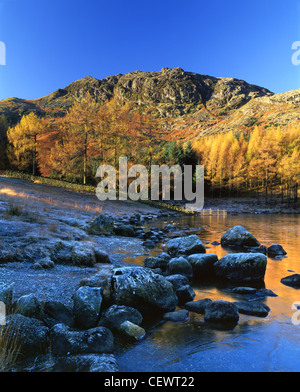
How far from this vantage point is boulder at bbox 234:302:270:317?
17.5ft

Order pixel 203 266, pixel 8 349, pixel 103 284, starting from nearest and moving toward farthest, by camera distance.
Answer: pixel 8 349 → pixel 103 284 → pixel 203 266

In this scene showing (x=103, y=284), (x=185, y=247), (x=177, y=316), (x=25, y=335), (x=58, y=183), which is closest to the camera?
(x=25, y=335)

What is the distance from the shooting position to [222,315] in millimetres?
5016

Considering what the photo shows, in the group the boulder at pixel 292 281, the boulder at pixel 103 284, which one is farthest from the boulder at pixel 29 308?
the boulder at pixel 292 281

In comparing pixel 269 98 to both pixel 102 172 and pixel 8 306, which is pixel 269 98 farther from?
pixel 8 306

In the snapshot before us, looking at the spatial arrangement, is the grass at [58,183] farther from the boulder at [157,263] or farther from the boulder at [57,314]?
the boulder at [57,314]

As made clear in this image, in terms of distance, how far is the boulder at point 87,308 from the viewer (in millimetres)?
4520

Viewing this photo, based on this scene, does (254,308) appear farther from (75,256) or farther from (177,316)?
(75,256)

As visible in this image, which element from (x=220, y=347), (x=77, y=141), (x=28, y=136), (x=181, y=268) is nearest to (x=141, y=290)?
(x=220, y=347)

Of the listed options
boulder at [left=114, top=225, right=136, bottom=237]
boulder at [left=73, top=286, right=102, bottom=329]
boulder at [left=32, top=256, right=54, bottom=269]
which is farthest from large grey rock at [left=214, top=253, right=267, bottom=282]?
boulder at [left=114, top=225, right=136, bottom=237]

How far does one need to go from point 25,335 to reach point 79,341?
744 mm

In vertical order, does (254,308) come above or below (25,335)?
below

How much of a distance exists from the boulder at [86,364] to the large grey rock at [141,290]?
6.06 feet
